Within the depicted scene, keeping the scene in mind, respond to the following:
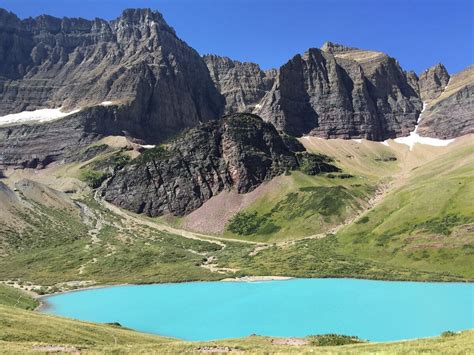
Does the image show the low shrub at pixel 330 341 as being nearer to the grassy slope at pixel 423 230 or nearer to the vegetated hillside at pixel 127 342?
→ the vegetated hillside at pixel 127 342

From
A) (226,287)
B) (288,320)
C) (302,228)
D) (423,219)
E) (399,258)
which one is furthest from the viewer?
(302,228)

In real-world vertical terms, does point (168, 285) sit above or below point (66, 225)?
below

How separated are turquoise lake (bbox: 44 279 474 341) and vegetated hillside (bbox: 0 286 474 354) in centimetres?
1759

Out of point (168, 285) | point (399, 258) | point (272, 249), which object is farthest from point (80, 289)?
point (399, 258)

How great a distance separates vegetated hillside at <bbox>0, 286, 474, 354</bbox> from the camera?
31.2m

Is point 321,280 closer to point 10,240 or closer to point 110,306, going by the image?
point 110,306

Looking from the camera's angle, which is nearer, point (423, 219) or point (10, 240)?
point (423, 219)

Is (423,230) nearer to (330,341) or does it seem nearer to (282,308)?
(282,308)

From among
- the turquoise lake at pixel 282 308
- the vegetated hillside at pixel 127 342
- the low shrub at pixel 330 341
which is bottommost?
the turquoise lake at pixel 282 308

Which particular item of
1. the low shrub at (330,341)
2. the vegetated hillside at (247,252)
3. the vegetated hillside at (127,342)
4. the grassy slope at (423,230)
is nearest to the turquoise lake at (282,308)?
the vegetated hillside at (247,252)

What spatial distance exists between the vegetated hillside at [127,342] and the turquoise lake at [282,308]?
1759 cm

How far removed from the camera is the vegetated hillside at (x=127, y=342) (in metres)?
31.2

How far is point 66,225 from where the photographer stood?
644 ft

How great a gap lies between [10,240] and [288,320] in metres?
128
